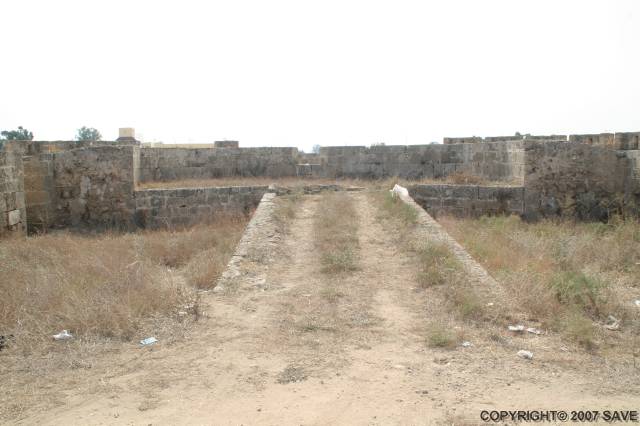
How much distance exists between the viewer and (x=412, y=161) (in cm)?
1588

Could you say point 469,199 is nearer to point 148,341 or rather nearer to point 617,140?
point 617,140

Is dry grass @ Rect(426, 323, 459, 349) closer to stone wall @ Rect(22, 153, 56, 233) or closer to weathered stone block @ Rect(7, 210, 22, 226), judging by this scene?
weathered stone block @ Rect(7, 210, 22, 226)

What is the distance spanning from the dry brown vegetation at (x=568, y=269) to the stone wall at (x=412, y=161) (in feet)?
11.0

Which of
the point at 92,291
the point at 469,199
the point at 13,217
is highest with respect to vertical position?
the point at 469,199

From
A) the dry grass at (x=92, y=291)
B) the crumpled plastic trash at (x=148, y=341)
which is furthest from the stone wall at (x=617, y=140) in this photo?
the crumpled plastic trash at (x=148, y=341)

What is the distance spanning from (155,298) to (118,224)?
7.87 m

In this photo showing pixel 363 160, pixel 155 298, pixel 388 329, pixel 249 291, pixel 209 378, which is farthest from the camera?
pixel 363 160

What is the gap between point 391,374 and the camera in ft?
12.9

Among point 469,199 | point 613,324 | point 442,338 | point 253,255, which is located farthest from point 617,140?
point 442,338

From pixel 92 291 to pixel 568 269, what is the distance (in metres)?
5.90

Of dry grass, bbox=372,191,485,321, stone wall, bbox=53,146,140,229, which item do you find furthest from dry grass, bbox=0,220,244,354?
stone wall, bbox=53,146,140,229

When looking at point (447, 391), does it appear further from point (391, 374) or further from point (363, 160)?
point (363, 160)

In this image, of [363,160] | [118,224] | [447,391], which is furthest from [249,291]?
[363,160]

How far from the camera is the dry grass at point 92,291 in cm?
478
